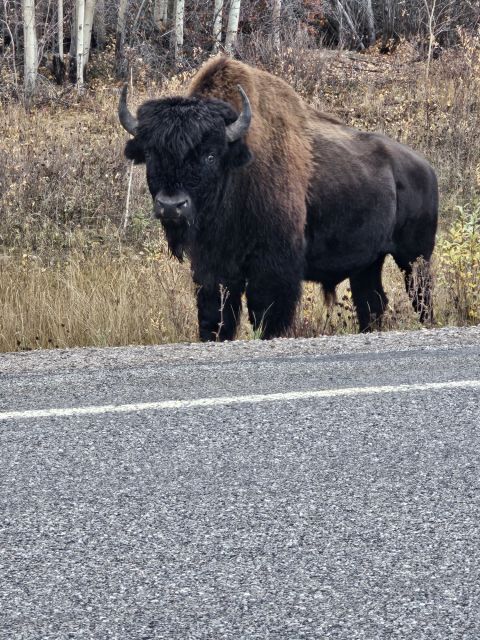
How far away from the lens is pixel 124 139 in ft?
51.0

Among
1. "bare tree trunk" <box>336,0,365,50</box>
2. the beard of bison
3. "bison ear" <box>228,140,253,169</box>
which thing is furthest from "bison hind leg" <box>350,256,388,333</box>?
"bare tree trunk" <box>336,0,365,50</box>

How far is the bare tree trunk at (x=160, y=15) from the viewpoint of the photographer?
2409 centimetres

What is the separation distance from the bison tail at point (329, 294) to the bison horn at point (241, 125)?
1.77 meters

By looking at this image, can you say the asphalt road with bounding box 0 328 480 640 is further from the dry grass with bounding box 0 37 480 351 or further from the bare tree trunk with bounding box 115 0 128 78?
the bare tree trunk with bounding box 115 0 128 78

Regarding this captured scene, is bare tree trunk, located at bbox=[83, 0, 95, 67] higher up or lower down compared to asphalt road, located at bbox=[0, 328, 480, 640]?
lower down

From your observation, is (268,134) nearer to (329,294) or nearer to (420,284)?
(329,294)

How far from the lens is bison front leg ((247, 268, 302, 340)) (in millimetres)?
7906

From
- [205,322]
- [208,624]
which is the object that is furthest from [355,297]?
[208,624]

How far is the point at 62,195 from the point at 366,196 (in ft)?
18.7

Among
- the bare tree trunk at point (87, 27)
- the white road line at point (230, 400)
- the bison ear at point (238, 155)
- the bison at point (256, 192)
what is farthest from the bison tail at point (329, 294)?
the bare tree trunk at point (87, 27)

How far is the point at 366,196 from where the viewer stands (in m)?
9.05

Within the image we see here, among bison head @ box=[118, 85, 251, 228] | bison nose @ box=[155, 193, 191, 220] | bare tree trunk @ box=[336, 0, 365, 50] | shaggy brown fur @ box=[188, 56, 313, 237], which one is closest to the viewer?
bison nose @ box=[155, 193, 191, 220]

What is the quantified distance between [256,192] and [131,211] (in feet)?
19.7

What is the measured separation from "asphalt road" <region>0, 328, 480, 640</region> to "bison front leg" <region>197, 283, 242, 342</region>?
Answer: 1.89 metres
